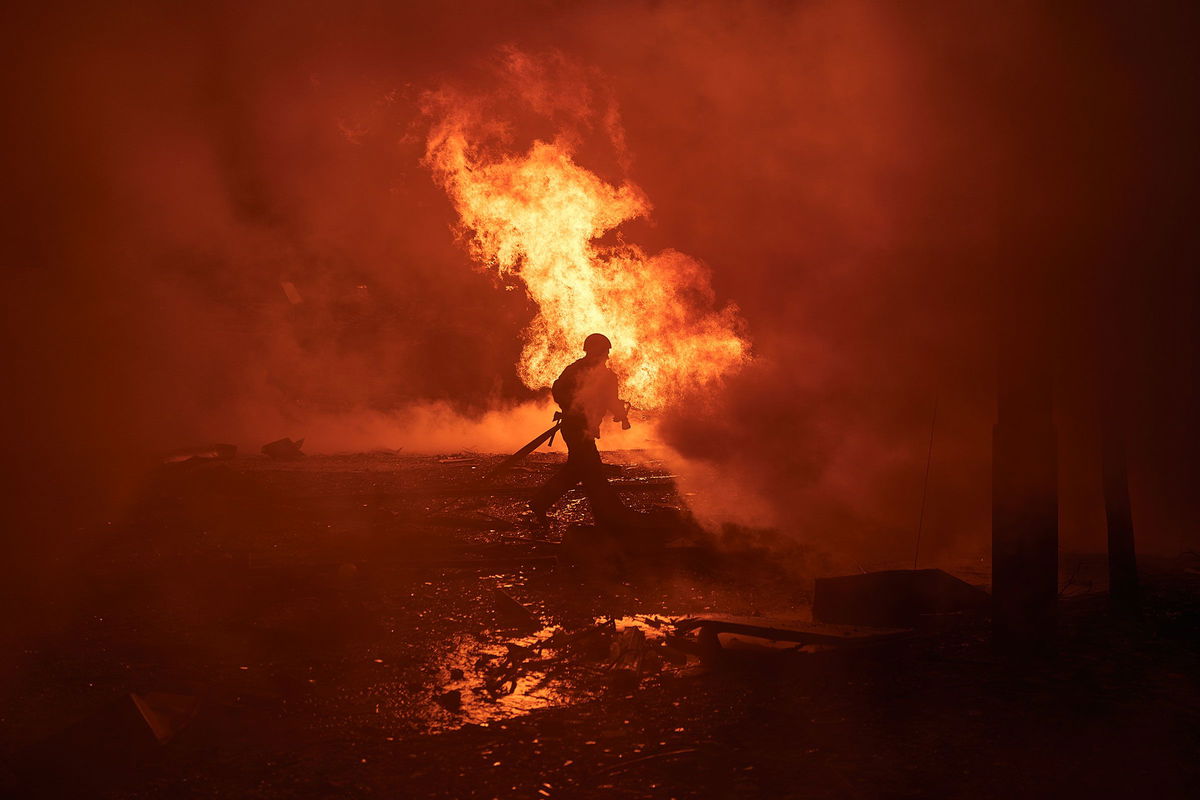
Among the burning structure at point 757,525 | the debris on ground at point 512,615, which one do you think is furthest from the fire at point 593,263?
the debris on ground at point 512,615

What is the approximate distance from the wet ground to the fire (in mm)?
4105

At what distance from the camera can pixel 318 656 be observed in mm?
4711

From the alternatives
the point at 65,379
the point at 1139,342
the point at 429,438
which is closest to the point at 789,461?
the point at 1139,342

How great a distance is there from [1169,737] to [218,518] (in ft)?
27.8

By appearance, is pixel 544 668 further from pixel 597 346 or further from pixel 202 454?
pixel 202 454

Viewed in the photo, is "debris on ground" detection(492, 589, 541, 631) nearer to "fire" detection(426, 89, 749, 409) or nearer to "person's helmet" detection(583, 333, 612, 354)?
"person's helmet" detection(583, 333, 612, 354)

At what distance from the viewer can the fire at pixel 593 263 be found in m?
10.8

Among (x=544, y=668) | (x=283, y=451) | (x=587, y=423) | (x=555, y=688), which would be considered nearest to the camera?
(x=555, y=688)

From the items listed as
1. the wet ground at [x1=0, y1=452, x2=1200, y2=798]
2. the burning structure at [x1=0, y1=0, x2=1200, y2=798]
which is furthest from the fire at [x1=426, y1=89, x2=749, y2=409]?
the wet ground at [x1=0, y1=452, x2=1200, y2=798]

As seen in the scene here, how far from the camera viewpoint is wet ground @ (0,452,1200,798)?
3.24 m

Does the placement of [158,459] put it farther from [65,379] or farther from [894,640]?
[894,640]

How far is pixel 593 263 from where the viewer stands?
10.8m

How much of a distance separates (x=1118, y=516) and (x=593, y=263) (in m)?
7.16

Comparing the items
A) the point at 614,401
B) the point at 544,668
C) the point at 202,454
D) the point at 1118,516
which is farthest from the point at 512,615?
the point at 202,454
